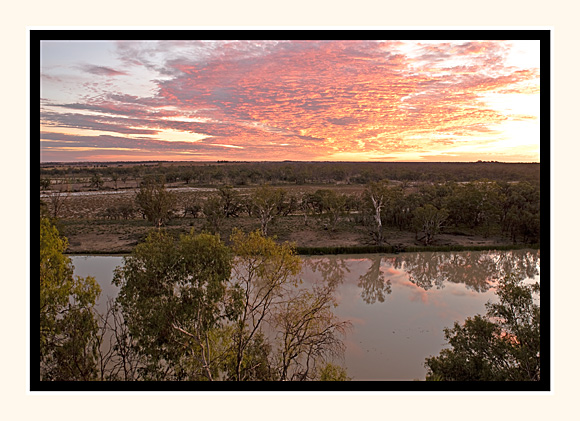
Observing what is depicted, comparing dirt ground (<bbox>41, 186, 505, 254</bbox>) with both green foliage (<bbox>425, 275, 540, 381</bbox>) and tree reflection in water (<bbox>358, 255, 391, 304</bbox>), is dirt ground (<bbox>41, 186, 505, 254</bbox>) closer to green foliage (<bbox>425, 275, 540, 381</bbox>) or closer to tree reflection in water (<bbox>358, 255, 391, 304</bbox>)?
tree reflection in water (<bbox>358, 255, 391, 304</bbox>)

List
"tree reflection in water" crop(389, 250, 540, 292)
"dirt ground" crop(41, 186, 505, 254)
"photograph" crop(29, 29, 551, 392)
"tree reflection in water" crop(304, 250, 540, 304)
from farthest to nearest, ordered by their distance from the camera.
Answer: "dirt ground" crop(41, 186, 505, 254)
"tree reflection in water" crop(389, 250, 540, 292)
"tree reflection in water" crop(304, 250, 540, 304)
"photograph" crop(29, 29, 551, 392)

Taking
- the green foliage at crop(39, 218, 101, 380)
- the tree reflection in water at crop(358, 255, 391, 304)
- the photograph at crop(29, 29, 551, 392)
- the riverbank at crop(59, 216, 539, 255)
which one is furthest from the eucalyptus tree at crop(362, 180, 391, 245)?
the green foliage at crop(39, 218, 101, 380)

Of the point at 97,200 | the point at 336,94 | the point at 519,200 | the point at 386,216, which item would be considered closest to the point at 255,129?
the point at 336,94

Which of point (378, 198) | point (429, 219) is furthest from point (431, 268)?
point (378, 198)

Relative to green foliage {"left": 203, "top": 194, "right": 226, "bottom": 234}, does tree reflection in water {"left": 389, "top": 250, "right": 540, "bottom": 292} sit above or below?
below

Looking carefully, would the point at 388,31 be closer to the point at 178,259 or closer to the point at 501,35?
the point at 501,35

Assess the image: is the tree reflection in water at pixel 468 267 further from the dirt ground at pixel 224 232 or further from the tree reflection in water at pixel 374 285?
the dirt ground at pixel 224 232

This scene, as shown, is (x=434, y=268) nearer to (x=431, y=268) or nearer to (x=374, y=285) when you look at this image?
(x=431, y=268)
